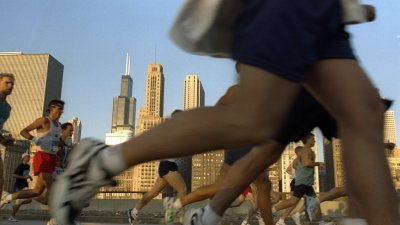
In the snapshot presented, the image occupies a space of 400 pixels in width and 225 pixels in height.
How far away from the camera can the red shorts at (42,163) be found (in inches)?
305

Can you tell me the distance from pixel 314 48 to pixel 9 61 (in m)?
163

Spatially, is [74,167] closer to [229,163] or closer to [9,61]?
[229,163]

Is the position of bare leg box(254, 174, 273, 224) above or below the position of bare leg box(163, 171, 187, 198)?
below

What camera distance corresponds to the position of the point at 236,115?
2066mm

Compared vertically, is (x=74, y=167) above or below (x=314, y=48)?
below

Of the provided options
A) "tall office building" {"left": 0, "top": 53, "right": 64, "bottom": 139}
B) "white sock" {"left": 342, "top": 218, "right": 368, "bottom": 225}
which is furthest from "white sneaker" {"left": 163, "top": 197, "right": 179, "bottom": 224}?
"tall office building" {"left": 0, "top": 53, "right": 64, "bottom": 139}

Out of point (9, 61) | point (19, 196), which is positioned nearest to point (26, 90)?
point (9, 61)

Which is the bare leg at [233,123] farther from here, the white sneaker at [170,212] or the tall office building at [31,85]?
the tall office building at [31,85]

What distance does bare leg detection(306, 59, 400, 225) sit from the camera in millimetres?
2207

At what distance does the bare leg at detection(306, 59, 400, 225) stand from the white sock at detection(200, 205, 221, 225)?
1202mm

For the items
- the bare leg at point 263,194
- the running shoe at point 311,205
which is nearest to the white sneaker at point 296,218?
the running shoe at point 311,205

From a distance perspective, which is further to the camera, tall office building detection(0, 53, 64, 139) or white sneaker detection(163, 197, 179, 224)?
tall office building detection(0, 53, 64, 139)

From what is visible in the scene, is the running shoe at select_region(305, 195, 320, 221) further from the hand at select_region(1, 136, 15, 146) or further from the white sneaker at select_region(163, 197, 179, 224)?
the hand at select_region(1, 136, 15, 146)

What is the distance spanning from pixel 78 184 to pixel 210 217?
127 cm
